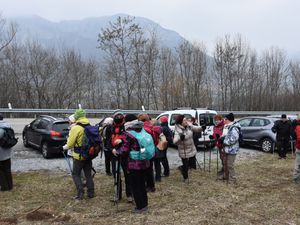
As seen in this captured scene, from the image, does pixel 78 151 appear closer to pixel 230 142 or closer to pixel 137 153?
pixel 137 153

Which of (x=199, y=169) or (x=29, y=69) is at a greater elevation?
(x=29, y=69)

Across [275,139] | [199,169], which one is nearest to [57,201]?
[199,169]

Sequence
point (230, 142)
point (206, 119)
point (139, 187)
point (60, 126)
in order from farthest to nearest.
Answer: point (206, 119)
point (60, 126)
point (230, 142)
point (139, 187)

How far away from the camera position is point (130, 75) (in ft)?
137

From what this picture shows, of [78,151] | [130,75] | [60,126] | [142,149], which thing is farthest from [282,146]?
[130,75]

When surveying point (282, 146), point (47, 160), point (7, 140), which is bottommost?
point (47, 160)

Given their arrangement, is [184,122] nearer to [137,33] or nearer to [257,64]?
[137,33]

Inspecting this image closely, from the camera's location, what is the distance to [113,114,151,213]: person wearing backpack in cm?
658

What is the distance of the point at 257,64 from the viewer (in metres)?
49.8

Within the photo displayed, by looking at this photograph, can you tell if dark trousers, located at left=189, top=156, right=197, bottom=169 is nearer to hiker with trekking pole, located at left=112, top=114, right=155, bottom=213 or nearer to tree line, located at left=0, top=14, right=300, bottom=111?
hiker with trekking pole, located at left=112, top=114, right=155, bottom=213

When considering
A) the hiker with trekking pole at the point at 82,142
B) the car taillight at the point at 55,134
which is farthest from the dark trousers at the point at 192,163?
the car taillight at the point at 55,134

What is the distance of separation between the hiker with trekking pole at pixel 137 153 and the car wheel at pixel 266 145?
942 centimetres

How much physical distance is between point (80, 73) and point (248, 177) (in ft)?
121

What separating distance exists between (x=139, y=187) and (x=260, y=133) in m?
9.79
